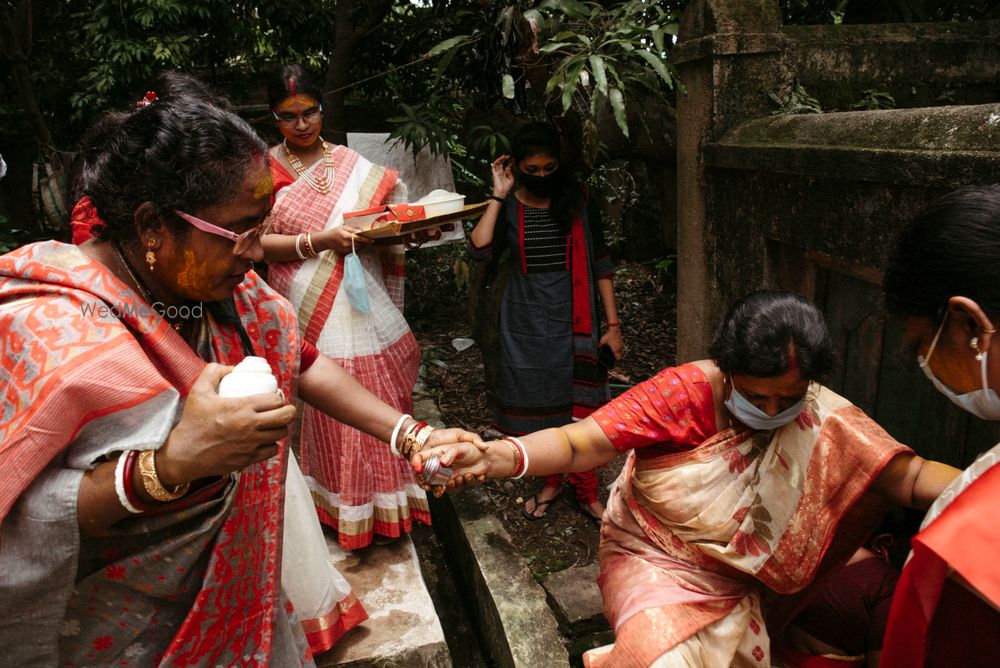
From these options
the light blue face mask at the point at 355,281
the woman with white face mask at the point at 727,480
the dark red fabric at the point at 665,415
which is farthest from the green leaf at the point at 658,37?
the light blue face mask at the point at 355,281

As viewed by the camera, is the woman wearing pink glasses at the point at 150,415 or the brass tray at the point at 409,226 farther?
the brass tray at the point at 409,226

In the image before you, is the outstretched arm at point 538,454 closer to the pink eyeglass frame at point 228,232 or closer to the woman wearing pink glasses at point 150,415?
the woman wearing pink glasses at point 150,415

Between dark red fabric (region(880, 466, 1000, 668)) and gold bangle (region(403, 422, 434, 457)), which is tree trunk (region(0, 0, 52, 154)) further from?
dark red fabric (region(880, 466, 1000, 668))

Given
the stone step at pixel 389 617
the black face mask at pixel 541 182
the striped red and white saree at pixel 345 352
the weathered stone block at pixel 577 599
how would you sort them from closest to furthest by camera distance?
the stone step at pixel 389 617, the weathered stone block at pixel 577 599, the striped red and white saree at pixel 345 352, the black face mask at pixel 541 182

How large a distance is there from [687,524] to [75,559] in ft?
5.65

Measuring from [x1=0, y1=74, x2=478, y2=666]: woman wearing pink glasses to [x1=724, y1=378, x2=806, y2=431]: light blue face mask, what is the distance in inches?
52.9

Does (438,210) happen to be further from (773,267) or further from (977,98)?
(977,98)

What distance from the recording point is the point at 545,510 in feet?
13.1

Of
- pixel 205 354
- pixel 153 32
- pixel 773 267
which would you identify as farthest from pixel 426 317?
pixel 205 354

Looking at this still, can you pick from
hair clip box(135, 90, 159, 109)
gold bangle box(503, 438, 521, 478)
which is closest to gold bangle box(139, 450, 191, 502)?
hair clip box(135, 90, 159, 109)

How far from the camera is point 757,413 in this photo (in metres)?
2.17

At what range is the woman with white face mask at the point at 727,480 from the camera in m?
2.18

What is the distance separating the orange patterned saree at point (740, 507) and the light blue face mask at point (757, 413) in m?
0.09

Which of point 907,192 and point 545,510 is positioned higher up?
point 907,192
